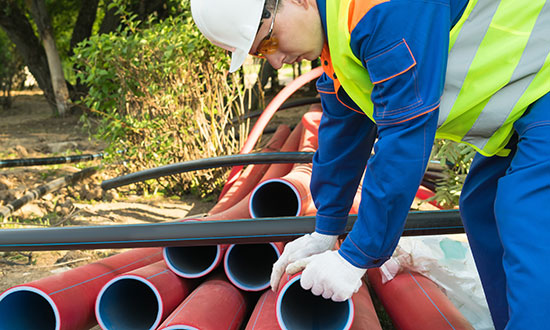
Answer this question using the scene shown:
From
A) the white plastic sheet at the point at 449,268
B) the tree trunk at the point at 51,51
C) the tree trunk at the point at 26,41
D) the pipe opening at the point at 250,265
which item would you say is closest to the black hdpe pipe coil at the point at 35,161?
the pipe opening at the point at 250,265

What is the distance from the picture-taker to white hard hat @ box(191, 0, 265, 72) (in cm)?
149

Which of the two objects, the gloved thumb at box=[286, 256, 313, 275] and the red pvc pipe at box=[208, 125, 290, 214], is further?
the red pvc pipe at box=[208, 125, 290, 214]

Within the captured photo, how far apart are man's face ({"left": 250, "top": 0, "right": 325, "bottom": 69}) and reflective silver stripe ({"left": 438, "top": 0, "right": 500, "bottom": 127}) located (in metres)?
0.38

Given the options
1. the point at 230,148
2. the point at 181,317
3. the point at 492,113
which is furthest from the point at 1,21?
the point at 492,113

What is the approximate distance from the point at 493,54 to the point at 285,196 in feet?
7.33

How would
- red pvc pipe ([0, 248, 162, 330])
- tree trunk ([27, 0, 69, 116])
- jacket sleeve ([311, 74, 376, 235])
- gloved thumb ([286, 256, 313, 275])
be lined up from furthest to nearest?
Answer: tree trunk ([27, 0, 69, 116])
red pvc pipe ([0, 248, 162, 330])
jacket sleeve ([311, 74, 376, 235])
gloved thumb ([286, 256, 313, 275])

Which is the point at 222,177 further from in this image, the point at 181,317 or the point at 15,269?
the point at 181,317

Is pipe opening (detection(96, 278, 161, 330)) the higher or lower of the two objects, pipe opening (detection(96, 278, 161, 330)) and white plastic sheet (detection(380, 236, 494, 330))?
the higher

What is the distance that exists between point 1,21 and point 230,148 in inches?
386

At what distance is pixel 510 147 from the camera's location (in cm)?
162

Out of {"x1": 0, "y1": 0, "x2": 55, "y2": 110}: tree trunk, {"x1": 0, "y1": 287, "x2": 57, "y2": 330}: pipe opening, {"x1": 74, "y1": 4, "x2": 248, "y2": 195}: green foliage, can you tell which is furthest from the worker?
{"x1": 0, "y1": 0, "x2": 55, "y2": 110}: tree trunk

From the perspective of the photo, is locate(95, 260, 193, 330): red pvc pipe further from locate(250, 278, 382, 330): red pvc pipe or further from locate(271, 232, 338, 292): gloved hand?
locate(271, 232, 338, 292): gloved hand

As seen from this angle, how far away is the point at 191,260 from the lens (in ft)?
8.66

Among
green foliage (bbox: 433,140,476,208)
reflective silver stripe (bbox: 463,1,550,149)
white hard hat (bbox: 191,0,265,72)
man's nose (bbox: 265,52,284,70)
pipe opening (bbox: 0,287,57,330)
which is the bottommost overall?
green foliage (bbox: 433,140,476,208)
